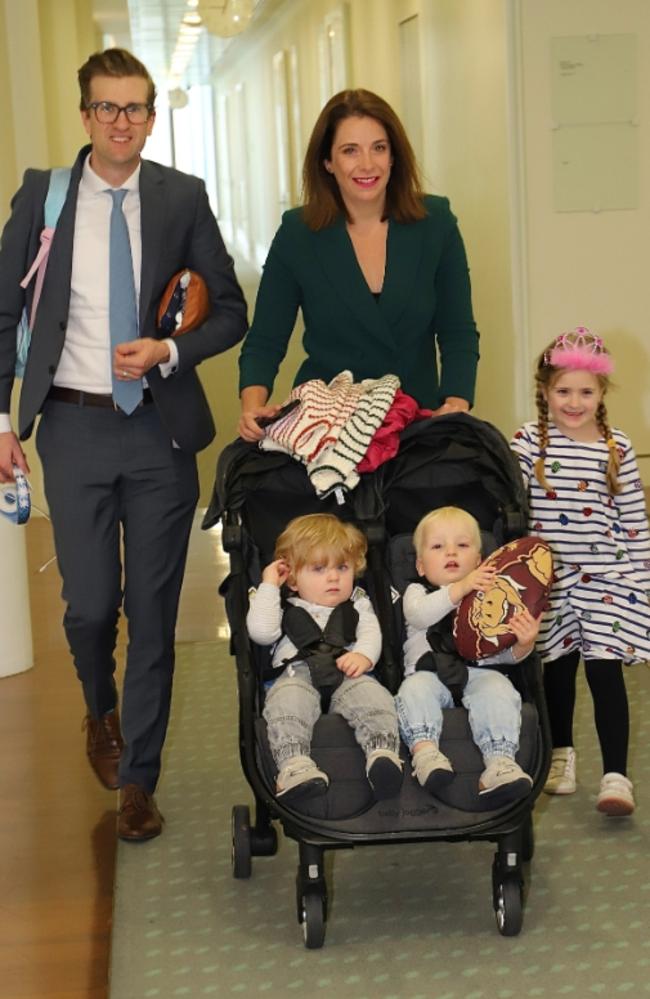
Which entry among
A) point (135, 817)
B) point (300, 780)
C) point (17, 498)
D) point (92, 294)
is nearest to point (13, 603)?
point (17, 498)

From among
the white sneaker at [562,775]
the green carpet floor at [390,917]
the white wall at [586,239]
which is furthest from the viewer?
the white wall at [586,239]

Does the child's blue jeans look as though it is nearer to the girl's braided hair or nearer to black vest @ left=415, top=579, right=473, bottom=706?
black vest @ left=415, top=579, right=473, bottom=706

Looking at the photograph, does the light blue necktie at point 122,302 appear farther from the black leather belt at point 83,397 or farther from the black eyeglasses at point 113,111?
the black eyeglasses at point 113,111

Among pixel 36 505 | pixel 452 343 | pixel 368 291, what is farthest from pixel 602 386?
pixel 36 505

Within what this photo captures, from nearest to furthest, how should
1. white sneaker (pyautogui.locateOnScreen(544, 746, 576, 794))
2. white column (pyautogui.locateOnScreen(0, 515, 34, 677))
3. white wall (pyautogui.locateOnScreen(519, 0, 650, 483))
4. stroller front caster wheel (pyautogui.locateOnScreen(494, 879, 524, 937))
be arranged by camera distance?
1. stroller front caster wheel (pyautogui.locateOnScreen(494, 879, 524, 937))
2. white sneaker (pyautogui.locateOnScreen(544, 746, 576, 794))
3. white column (pyautogui.locateOnScreen(0, 515, 34, 677))
4. white wall (pyautogui.locateOnScreen(519, 0, 650, 483))

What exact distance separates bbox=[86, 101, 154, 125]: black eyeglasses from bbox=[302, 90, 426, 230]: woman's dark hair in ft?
1.27

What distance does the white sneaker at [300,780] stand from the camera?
274cm

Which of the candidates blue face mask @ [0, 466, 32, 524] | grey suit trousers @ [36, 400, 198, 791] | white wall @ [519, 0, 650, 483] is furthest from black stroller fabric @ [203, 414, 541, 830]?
white wall @ [519, 0, 650, 483]

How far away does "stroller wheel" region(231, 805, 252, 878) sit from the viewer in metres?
3.17

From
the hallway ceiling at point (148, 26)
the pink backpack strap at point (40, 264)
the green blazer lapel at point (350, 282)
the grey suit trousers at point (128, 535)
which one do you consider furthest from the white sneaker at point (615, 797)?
the hallway ceiling at point (148, 26)

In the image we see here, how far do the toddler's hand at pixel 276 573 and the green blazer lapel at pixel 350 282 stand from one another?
1.97 feet

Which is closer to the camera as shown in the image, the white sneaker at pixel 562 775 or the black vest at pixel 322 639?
the black vest at pixel 322 639

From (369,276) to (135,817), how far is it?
132 centimetres

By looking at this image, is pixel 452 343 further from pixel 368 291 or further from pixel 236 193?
pixel 236 193
